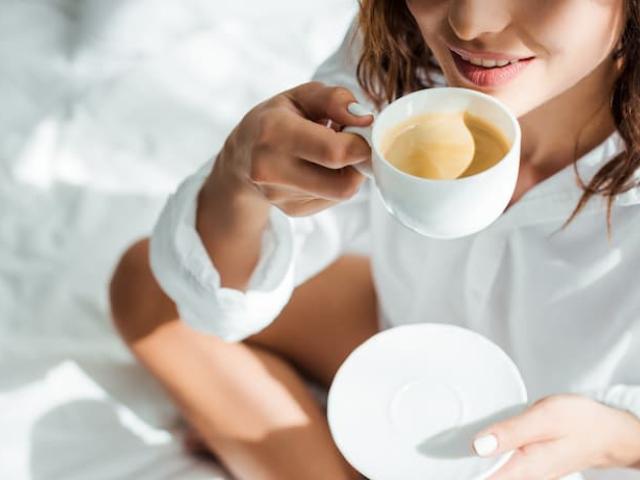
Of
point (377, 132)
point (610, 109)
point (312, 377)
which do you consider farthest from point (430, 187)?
point (312, 377)

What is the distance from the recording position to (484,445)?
909 mm

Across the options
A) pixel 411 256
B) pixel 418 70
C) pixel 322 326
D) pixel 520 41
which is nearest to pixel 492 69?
pixel 520 41

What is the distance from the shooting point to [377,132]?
78 cm

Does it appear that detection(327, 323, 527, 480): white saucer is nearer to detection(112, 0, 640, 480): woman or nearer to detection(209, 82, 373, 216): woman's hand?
detection(112, 0, 640, 480): woman

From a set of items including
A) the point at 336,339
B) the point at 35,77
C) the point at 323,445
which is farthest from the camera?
the point at 35,77

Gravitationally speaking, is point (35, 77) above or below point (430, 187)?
below

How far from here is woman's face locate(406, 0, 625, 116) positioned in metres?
0.78

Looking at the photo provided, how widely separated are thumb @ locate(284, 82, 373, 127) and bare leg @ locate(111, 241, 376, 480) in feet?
1.15

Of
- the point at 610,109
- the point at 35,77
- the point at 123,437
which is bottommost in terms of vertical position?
the point at 123,437

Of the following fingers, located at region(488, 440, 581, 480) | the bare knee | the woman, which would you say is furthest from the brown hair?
the bare knee

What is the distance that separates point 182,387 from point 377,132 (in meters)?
0.49

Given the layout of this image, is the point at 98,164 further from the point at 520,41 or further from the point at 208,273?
the point at 520,41

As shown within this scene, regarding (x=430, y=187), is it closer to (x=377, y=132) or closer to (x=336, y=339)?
(x=377, y=132)

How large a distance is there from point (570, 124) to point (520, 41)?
21cm
